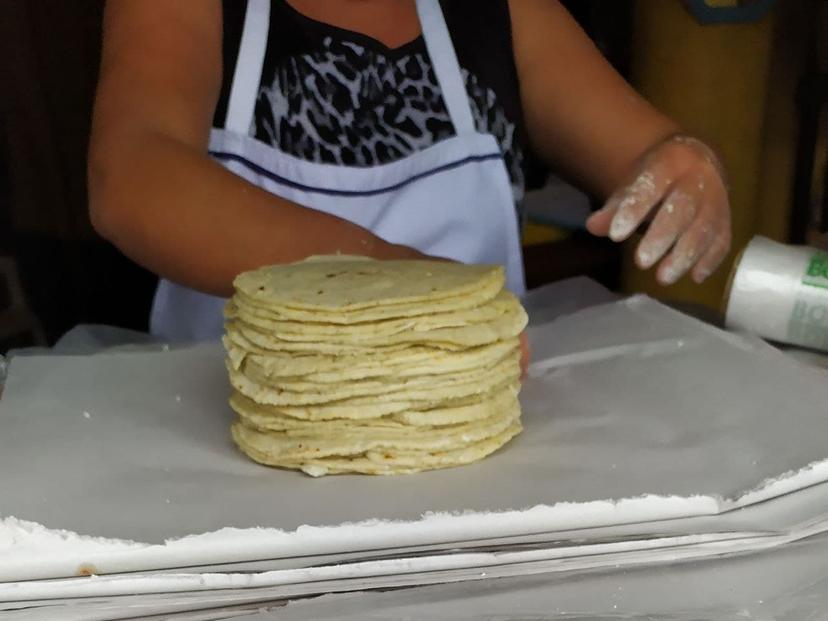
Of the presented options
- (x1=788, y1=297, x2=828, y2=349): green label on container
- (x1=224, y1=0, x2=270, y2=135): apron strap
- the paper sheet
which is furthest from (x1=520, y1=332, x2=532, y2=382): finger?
(x1=224, y1=0, x2=270, y2=135): apron strap

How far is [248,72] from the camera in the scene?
2.96 feet

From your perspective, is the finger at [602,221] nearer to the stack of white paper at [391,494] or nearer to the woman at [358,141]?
the woman at [358,141]

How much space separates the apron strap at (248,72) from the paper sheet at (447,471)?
24 centimetres

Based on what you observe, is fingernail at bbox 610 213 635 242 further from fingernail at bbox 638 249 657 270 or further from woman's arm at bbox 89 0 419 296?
woman's arm at bbox 89 0 419 296

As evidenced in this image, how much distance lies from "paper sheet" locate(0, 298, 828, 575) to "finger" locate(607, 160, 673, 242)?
9 centimetres

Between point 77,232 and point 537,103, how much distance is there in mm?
565

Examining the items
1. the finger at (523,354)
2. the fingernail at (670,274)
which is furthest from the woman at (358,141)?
the finger at (523,354)

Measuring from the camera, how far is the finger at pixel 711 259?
0.85 m

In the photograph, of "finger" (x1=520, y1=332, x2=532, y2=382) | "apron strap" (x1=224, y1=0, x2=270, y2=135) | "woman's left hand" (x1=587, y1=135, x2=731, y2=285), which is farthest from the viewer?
"apron strap" (x1=224, y1=0, x2=270, y2=135)

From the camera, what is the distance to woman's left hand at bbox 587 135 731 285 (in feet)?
2.61

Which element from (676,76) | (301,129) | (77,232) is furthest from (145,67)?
Answer: (676,76)

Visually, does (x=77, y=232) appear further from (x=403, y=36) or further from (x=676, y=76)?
(x=676, y=76)

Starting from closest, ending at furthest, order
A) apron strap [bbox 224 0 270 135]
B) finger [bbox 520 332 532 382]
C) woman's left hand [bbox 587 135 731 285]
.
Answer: finger [bbox 520 332 532 382], woman's left hand [bbox 587 135 731 285], apron strap [bbox 224 0 270 135]

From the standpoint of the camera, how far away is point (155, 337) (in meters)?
0.97
